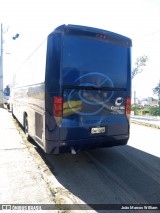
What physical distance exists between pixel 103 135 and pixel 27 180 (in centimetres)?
200

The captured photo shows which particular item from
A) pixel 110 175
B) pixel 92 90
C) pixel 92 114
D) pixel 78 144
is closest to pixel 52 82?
pixel 92 90

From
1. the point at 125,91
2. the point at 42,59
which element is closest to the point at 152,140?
the point at 125,91

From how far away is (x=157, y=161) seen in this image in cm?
566

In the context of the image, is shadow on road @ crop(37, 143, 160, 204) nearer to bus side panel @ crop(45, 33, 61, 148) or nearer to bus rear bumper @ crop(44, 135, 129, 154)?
bus rear bumper @ crop(44, 135, 129, 154)

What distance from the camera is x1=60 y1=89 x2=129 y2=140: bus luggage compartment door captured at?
459 centimetres

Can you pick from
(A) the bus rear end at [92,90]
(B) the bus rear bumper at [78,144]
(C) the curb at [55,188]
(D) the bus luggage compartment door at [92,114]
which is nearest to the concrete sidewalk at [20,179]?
(C) the curb at [55,188]

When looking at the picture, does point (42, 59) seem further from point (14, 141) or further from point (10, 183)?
point (14, 141)

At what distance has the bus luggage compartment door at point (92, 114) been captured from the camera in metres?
4.59

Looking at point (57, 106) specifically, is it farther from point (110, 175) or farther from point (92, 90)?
point (110, 175)

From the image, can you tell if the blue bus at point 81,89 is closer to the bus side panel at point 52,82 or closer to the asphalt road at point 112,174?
the bus side panel at point 52,82

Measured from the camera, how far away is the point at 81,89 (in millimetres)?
4699

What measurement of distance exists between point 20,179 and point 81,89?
7.52 ft

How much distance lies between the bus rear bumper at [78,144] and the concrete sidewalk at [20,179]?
633 millimetres

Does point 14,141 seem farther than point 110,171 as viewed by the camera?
Yes
